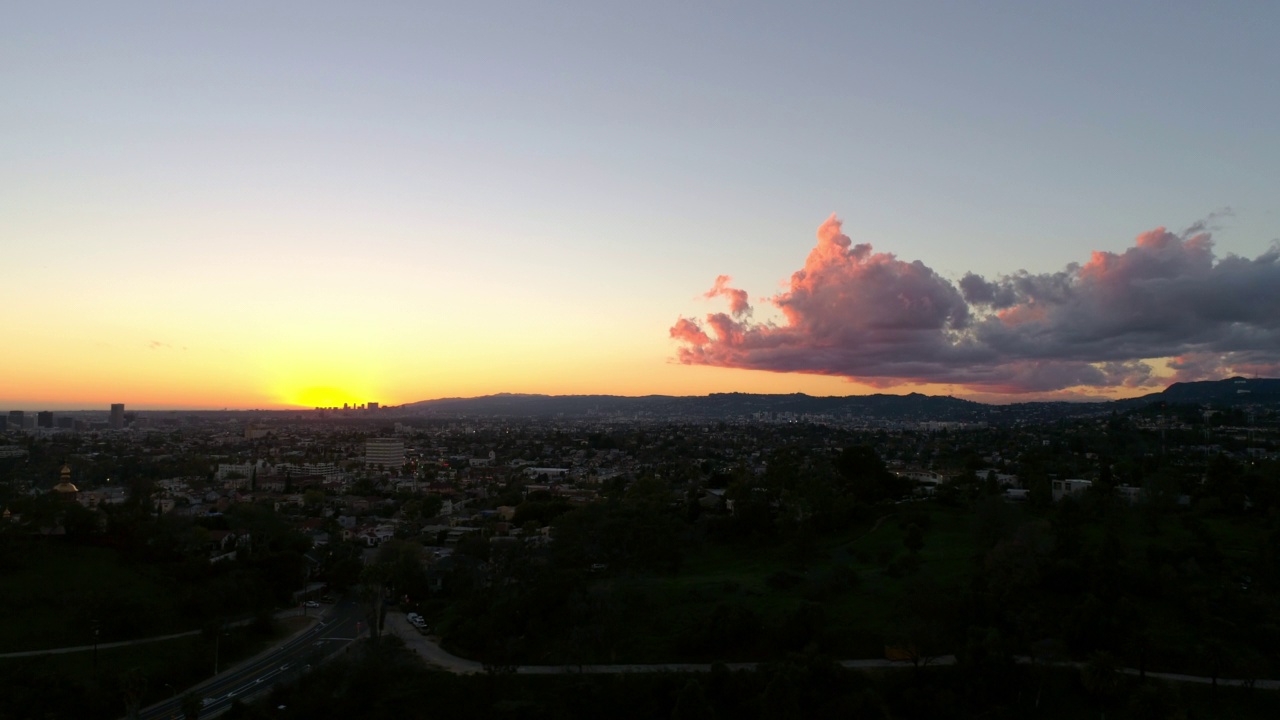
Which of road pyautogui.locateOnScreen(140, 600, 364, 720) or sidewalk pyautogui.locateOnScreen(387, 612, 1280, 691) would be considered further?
road pyautogui.locateOnScreen(140, 600, 364, 720)

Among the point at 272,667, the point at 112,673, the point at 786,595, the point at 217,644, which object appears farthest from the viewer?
the point at 786,595

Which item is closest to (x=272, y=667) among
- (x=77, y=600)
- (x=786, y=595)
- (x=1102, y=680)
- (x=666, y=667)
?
(x=77, y=600)

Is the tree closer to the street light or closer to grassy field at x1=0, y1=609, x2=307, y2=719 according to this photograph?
grassy field at x1=0, y1=609, x2=307, y2=719

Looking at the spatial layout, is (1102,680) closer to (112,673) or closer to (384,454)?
(112,673)

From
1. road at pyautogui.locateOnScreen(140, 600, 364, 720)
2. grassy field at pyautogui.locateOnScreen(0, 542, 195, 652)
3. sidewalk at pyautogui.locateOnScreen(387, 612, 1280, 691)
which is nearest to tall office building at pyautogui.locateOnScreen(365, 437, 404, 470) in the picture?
grassy field at pyautogui.locateOnScreen(0, 542, 195, 652)

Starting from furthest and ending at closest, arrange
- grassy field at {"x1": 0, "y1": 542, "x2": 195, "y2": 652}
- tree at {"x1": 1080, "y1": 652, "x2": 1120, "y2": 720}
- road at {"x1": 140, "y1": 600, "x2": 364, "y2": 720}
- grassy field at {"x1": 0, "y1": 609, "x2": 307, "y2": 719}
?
grassy field at {"x1": 0, "y1": 542, "x2": 195, "y2": 652} → road at {"x1": 140, "y1": 600, "x2": 364, "y2": 720} → grassy field at {"x1": 0, "y1": 609, "x2": 307, "y2": 719} → tree at {"x1": 1080, "y1": 652, "x2": 1120, "y2": 720}

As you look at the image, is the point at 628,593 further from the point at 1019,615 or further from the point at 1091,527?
the point at 1091,527
